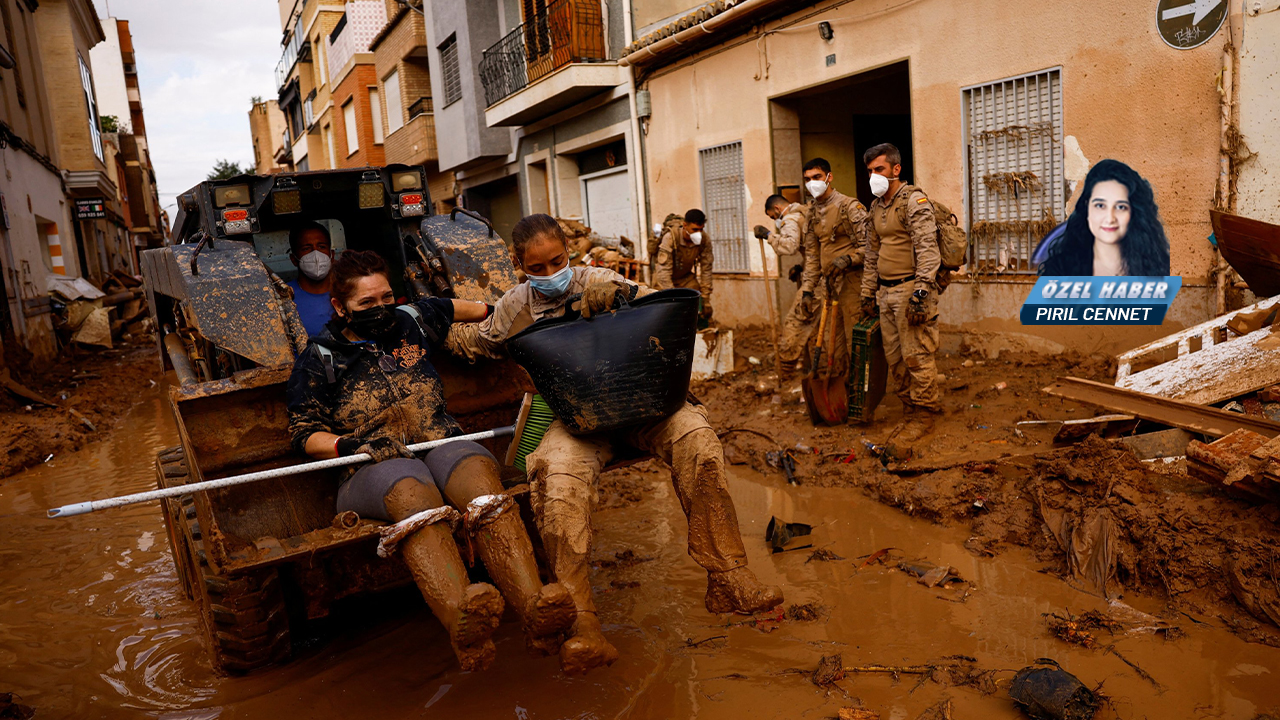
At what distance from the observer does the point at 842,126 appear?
10.6 metres

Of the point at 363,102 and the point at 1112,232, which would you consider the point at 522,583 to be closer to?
the point at 1112,232

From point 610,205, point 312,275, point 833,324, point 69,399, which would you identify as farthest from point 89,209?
point 833,324

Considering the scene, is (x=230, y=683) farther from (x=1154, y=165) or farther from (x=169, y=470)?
(x=1154, y=165)

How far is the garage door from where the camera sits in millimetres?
13836

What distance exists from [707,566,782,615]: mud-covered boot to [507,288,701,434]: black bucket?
0.63 m

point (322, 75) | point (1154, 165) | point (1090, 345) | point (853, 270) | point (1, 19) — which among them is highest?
point (322, 75)

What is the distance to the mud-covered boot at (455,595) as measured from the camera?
98.7 inches

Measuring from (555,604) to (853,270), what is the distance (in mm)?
4784

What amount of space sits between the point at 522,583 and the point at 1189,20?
592 cm

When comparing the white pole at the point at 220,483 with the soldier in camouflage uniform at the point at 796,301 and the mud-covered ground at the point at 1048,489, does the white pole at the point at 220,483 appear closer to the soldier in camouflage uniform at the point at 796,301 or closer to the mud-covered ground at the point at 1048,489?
the mud-covered ground at the point at 1048,489

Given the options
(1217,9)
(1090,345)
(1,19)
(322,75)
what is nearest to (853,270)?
(1090,345)

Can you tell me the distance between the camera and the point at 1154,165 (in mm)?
6086

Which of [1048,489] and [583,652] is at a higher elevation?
[583,652]

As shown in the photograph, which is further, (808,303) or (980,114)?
(980,114)
